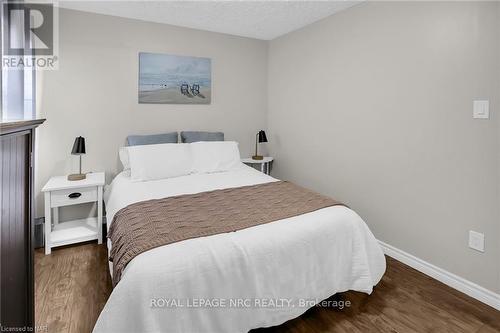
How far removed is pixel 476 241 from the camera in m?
2.06

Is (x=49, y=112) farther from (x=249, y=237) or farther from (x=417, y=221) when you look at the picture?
(x=417, y=221)

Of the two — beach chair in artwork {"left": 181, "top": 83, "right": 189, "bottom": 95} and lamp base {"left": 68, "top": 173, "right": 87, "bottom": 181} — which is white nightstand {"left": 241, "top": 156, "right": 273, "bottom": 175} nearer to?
beach chair in artwork {"left": 181, "top": 83, "right": 189, "bottom": 95}

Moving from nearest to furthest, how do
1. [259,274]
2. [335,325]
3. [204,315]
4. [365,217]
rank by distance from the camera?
1. [204,315]
2. [259,274]
3. [335,325]
4. [365,217]

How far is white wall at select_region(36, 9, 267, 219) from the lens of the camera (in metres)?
2.95

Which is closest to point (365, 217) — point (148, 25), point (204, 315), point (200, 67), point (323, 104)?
point (323, 104)

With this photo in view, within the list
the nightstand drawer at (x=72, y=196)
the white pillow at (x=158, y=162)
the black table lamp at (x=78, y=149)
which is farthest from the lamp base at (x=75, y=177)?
the white pillow at (x=158, y=162)

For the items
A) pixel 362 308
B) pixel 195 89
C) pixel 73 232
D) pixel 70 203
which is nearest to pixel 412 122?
pixel 362 308

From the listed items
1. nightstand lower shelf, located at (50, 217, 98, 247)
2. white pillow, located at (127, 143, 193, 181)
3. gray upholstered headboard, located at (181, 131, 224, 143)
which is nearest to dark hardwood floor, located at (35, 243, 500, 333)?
nightstand lower shelf, located at (50, 217, 98, 247)

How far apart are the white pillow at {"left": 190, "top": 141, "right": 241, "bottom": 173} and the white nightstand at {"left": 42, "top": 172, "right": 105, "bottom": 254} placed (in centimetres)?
96

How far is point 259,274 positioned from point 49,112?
8.96ft

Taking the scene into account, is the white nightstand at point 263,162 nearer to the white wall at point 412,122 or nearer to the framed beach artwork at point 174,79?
the white wall at point 412,122

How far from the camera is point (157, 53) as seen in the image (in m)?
3.35

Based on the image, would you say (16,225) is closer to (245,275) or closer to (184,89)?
(245,275)

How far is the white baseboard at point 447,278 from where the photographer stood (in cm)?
199
